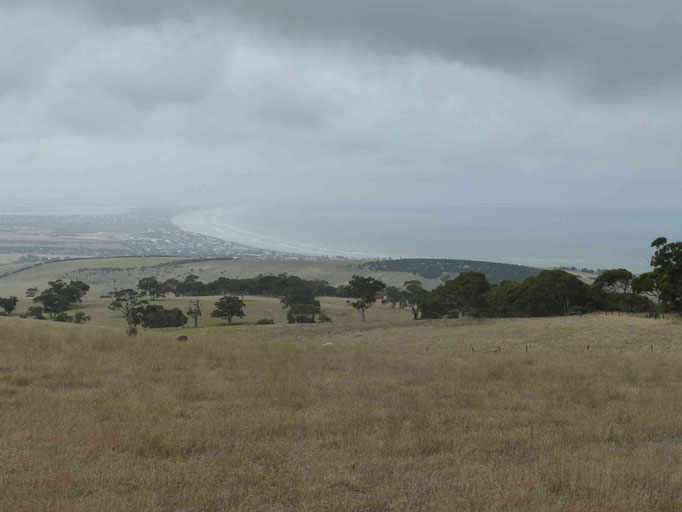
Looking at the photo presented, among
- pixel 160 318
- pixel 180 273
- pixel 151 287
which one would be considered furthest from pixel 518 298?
pixel 180 273

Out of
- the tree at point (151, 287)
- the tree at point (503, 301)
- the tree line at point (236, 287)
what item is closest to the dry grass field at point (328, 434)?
the tree at point (503, 301)

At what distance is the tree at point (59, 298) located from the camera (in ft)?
284

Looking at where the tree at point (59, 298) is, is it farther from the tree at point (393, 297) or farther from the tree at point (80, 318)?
the tree at point (393, 297)

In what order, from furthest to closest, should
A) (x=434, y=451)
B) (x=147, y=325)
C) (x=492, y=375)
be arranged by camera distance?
(x=147, y=325) → (x=492, y=375) → (x=434, y=451)

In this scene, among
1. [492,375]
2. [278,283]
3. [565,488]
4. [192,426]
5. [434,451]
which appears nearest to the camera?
[565,488]

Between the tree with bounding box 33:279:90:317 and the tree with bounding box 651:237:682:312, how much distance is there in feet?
302

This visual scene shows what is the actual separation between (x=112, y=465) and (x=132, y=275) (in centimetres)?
18720

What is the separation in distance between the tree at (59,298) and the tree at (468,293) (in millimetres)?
69456

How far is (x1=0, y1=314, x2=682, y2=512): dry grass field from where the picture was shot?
205 inches

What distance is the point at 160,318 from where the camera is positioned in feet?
246

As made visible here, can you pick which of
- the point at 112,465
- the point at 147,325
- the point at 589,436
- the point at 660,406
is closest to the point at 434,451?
the point at 589,436

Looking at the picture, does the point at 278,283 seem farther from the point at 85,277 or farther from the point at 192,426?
the point at 192,426

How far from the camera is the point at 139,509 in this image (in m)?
4.76

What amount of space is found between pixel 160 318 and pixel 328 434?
242 feet
